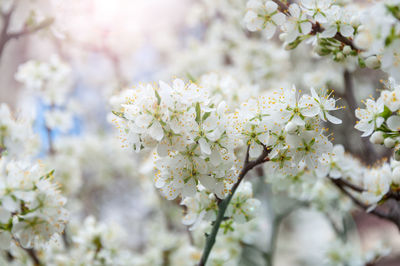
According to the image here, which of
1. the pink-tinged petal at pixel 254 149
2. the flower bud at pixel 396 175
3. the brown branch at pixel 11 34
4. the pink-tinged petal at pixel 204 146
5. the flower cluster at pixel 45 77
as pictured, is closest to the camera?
the pink-tinged petal at pixel 204 146

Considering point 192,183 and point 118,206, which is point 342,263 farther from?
point 118,206

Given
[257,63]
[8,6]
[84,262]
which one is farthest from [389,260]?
[8,6]

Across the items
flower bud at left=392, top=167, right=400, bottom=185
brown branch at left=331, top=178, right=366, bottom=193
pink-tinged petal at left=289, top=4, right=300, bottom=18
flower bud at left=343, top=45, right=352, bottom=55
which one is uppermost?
pink-tinged petal at left=289, top=4, right=300, bottom=18

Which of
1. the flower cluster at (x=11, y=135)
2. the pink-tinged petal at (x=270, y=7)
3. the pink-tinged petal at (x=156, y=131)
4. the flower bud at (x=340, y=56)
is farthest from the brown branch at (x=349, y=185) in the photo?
the flower cluster at (x=11, y=135)

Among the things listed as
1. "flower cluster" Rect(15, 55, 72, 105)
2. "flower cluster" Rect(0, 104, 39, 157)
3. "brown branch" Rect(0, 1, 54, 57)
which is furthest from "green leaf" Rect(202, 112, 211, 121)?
"flower cluster" Rect(15, 55, 72, 105)

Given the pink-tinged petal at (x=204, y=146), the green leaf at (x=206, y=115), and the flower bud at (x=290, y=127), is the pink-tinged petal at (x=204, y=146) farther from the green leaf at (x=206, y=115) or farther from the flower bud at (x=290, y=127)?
the flower bud at (x=290, y=127)

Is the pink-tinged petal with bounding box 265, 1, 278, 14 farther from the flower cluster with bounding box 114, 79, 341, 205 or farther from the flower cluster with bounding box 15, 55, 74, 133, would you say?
the flower cluster with bounding box 15, 55, 74, 133
